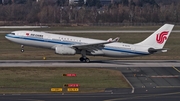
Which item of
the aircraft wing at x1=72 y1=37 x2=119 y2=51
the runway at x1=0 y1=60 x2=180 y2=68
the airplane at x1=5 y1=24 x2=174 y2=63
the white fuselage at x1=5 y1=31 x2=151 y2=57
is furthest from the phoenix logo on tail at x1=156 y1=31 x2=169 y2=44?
the aircraft wing at x1=72 y1=37 x2=119 y2=51

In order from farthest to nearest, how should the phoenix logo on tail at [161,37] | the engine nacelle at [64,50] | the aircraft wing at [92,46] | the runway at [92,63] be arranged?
the phoenix logo on tail at [161,37] < the aircraft wing at [92,46] < the engine nacelle at [64,50] < the runway at [92,63]

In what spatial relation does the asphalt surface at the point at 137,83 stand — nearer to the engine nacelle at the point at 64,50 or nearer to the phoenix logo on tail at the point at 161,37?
the engine nacelle at the point at 64,50

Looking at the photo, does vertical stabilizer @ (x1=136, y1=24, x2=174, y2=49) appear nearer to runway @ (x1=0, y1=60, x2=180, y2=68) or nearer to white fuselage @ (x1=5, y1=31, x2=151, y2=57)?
white fuselage @ (x1=5, y1=31, x2=151, y2=57)

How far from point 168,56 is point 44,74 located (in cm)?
2632

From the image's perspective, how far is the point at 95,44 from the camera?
63.5 meters

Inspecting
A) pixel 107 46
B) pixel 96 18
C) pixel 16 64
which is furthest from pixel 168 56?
pixel 96 18

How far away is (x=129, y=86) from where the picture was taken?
45.6 m

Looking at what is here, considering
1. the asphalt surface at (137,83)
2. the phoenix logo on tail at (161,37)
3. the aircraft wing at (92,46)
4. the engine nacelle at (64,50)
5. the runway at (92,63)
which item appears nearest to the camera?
the asphalt surface at (137,83)

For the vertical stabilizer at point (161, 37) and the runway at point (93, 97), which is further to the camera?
the vertical stabilizer at point (161, 37)

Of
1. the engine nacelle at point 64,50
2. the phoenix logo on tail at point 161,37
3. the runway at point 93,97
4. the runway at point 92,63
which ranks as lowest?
the runway at point 92,63

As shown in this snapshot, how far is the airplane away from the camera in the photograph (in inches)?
2505

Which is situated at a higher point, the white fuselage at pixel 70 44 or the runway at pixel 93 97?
the runway at pixel 93 97

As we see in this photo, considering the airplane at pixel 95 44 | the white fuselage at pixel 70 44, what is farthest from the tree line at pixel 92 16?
the airplane at pixel 95 44

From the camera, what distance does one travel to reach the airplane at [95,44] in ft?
209
